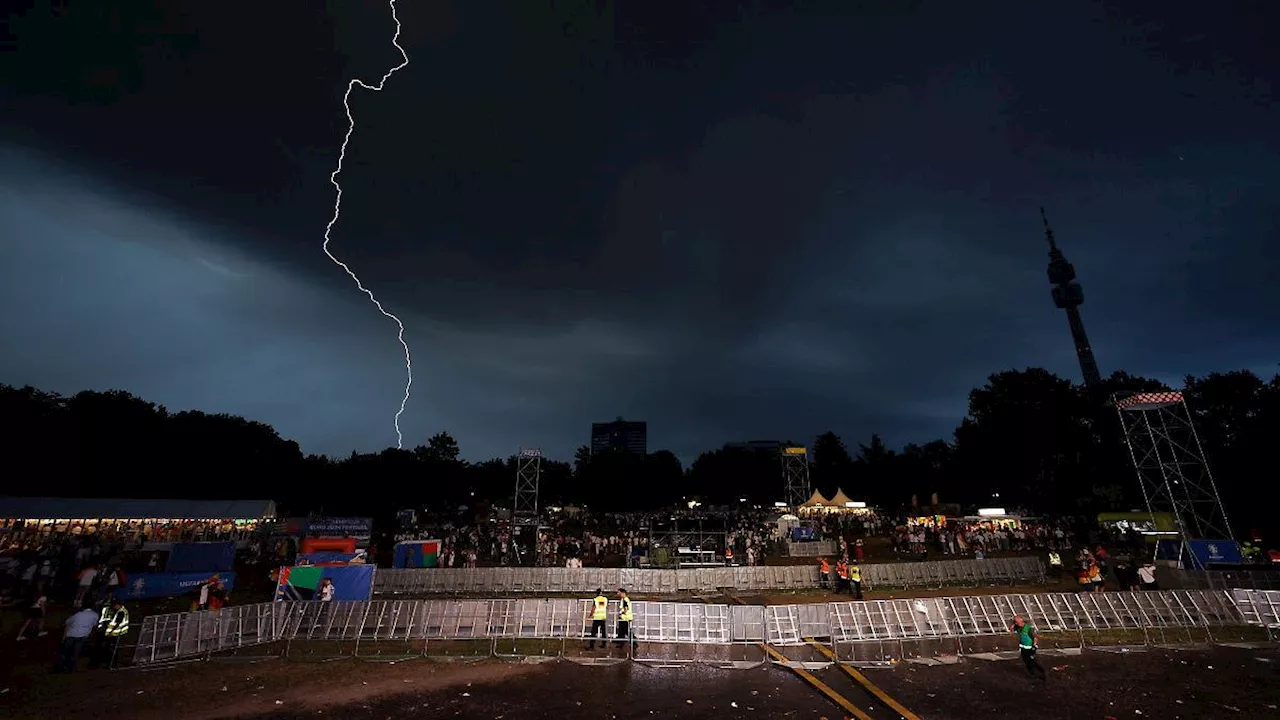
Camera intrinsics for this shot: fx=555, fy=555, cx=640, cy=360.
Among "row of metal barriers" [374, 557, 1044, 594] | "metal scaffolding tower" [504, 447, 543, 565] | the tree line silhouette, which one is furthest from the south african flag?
the tree line silhouette

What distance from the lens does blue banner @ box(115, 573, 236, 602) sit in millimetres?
21422

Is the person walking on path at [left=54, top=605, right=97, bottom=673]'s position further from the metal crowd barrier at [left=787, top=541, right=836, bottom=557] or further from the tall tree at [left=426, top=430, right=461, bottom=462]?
the tall tree at [left=426, top=430, right=461, bottom=462]

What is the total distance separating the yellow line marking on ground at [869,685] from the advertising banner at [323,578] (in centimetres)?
1516

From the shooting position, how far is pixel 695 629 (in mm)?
14031

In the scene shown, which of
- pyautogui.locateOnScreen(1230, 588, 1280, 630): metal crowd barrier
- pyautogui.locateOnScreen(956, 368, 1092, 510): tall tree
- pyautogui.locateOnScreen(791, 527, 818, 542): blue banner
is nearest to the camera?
pyautogui.locateOnScreen(1230, 588, 1280, 630): metal crowd barrier

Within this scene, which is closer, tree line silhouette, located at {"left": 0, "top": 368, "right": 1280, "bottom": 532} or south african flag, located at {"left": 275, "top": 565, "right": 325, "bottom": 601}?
south african flag, located at {"left": 275, "top": 565, "right": 325, "bottom": 601}

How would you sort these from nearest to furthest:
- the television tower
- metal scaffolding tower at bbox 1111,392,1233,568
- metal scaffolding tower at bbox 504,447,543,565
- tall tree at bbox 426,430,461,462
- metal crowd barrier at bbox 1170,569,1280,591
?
metal crowd barrier at bbox 1170,569,1280,591, metal scaffolding tower at bbox 1111,392,1233,568, metal scaffolding tower at bbox 504,447,543,565, tall tree at bbox 426,430,461,462, the television tower

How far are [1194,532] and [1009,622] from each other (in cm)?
4105

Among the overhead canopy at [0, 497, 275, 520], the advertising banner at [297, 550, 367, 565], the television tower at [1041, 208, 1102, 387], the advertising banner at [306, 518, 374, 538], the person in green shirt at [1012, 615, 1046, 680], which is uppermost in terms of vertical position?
the television tower at [1041, 208, 1102, 387]

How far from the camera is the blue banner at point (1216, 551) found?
24.0 metres

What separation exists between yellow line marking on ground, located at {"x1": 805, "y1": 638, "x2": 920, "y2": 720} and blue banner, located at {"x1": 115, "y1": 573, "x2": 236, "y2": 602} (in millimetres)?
21489

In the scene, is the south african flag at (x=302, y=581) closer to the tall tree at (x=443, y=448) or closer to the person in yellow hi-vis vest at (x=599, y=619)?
the person in yellow hi-vis vest at (x=599, y=619)

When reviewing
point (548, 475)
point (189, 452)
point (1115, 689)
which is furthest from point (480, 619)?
point (548, 475)

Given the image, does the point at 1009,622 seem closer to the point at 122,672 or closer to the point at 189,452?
the point at 122,672
